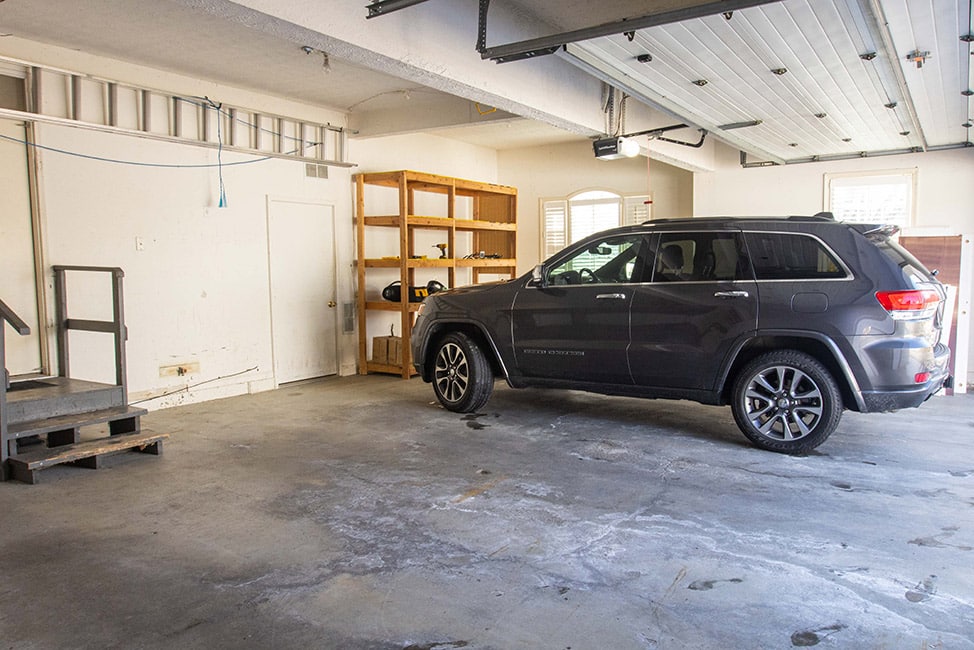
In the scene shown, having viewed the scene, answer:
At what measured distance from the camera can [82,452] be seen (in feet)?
15.7

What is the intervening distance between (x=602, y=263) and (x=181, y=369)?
4.43m

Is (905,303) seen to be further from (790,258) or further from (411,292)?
(411,292)

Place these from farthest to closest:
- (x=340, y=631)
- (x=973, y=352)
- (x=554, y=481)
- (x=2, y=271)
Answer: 1. (x=973, y=352)
2. (x=2, y=271)
3. (x=554, y=481)
4. (x=340, y=631)

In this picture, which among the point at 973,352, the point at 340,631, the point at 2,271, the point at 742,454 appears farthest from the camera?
the point at 973,352

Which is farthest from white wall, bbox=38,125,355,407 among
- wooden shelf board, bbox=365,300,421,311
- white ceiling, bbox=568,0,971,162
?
white ceiling, bbox=568,0,971,162

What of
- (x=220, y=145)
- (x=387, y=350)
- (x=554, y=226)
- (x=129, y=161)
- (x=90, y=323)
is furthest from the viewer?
(x=554, y=226)

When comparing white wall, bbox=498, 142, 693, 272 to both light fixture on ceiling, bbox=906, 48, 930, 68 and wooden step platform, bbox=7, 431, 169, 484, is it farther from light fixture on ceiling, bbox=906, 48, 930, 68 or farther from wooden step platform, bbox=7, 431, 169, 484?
wooden step platform, bbox=7, 431, 169, 484

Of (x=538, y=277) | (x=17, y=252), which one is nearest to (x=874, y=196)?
Result: (x=538, y=277)

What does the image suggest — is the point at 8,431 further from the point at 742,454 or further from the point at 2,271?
the point at 742,454

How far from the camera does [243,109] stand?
301 inches

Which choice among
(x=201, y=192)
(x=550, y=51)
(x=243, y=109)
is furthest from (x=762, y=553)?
(x=243, y=109)

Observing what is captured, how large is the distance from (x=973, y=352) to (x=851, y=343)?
184 inches

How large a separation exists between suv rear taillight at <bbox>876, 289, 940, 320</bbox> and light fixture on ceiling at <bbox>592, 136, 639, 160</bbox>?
327cm

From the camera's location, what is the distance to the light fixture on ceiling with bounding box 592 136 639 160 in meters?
7.25
